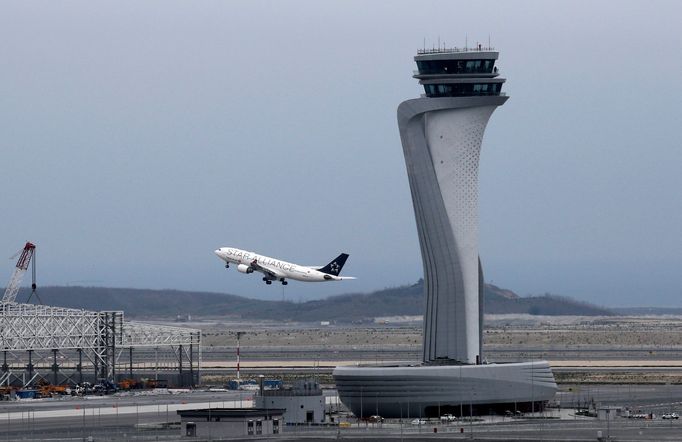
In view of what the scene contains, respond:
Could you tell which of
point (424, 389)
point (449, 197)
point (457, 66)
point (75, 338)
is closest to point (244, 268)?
point (75, 338)

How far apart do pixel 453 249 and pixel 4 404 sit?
41971mm

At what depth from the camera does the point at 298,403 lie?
128875 millimetres

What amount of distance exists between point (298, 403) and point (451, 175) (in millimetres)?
23285

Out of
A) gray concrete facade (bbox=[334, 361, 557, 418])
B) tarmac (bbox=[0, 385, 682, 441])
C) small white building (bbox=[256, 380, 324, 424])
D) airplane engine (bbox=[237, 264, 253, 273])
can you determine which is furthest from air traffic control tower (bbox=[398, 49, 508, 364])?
airplane engine (bbox=[237, 264, 253, 273])

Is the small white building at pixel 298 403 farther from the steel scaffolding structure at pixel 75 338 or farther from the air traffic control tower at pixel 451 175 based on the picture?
the steel scaffolding structure at pixel 75 338

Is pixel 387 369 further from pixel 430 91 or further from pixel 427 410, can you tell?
pixel 430 91

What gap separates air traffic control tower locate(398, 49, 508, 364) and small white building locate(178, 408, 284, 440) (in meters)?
26.2

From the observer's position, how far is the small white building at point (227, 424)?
377ft

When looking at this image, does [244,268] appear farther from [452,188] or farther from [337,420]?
[337,420]

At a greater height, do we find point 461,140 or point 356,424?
point 461,140

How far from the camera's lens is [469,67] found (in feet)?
461

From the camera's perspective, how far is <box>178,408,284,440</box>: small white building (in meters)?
115

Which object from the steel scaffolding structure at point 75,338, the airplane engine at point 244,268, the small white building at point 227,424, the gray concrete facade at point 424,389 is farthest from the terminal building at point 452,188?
the airplane engine at point 244,268

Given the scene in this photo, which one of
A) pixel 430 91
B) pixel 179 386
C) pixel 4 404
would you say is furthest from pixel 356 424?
pixel 179 386
